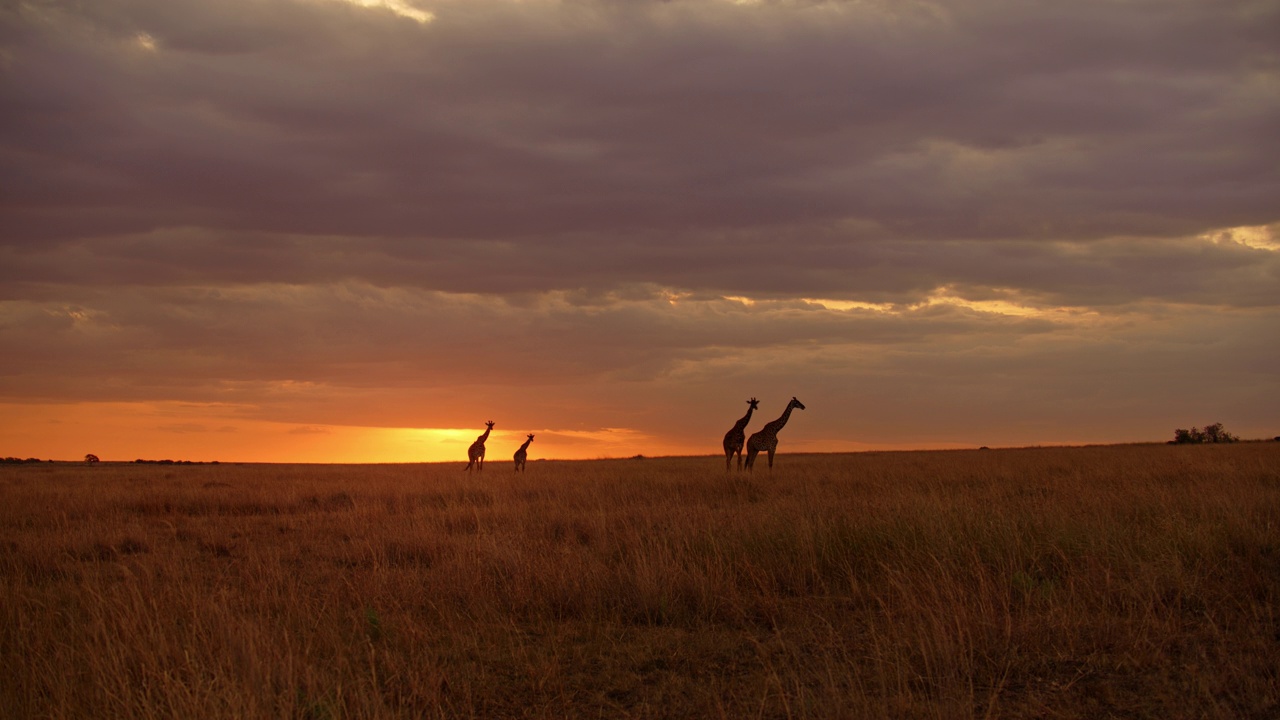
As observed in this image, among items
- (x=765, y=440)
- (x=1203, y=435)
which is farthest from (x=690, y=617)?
(x=1203, y=435)

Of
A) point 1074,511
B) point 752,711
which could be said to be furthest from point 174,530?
point 1074,511

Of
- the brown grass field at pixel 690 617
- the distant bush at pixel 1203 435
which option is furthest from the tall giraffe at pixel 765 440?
the distant bush at pixel 1203 435

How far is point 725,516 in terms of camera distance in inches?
534

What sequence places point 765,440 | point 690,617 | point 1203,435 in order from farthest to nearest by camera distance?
point 1203,435 < point 765,440 < point 690,617

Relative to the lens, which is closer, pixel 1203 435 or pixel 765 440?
Result: pixel 765 440

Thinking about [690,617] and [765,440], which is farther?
[765,440]

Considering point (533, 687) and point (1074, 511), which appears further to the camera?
point (1074, 511)

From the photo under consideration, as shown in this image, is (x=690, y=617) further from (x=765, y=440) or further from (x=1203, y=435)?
(x=1203, y=435)

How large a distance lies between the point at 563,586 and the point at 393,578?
2.17 metres

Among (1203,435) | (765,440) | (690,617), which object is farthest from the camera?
(1203,435)

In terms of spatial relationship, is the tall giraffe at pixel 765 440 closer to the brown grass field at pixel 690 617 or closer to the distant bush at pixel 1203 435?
the brown grass field at pixel 690 617

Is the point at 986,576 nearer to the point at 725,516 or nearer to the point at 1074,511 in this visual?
the point at 1074,511

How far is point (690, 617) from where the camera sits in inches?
311

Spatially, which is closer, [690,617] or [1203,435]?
[690,617]
